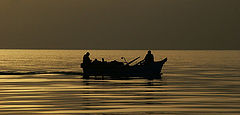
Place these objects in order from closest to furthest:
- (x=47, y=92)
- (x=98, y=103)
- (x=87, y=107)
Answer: (x=87, y=107) < (x=98, y=103) < (x=47, y=92)

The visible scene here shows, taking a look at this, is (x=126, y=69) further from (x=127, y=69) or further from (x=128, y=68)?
(x=128, y=68)

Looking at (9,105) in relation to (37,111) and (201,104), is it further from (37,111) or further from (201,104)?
(201,104)

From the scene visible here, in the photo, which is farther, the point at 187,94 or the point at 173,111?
the point at 187,94

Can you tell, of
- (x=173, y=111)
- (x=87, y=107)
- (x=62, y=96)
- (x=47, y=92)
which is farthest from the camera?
(x=47, y=92)

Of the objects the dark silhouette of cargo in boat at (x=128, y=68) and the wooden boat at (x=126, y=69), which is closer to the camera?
the dark silhouette of cargo in boat at (x=128, y=68)

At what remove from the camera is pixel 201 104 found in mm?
26953

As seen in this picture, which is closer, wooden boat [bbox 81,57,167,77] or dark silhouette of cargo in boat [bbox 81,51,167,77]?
dark silhouette of cargo in boat [bbox 81,51,167,77]

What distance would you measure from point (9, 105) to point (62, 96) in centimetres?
497

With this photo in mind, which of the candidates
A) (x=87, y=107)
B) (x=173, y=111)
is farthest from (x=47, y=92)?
(x=173, y=111)

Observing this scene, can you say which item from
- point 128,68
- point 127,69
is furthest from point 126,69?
point 128,68

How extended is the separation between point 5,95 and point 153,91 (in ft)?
28.4

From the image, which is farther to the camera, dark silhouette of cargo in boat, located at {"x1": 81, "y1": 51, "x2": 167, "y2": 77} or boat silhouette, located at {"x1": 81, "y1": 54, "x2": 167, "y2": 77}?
boat silhouette, located at {"x1": 81, "y1": 54, "x2": 167, "y2": 77}

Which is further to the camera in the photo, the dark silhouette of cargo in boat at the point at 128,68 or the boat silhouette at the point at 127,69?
the boat silhouette at the point at 127,69

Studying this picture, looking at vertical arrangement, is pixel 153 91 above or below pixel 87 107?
above
